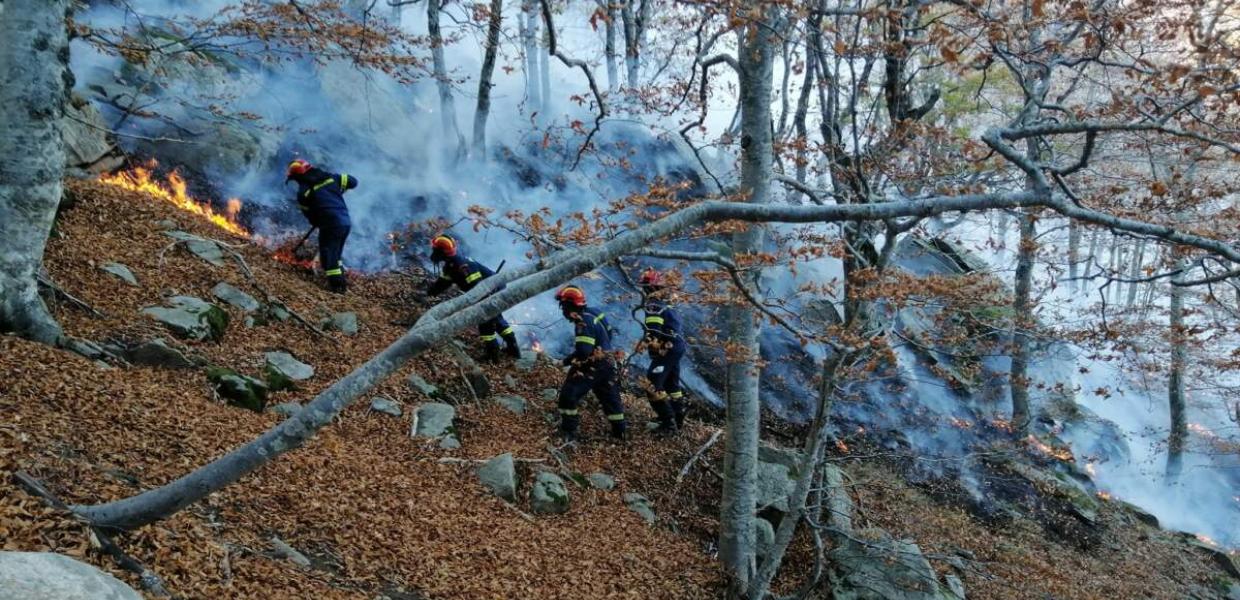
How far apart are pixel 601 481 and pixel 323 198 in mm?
5572

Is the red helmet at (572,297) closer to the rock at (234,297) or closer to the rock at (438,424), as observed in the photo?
the rock at (438,424)

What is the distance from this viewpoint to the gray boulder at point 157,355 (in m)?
5.92

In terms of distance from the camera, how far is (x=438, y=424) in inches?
296

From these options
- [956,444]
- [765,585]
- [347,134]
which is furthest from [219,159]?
[956,444]

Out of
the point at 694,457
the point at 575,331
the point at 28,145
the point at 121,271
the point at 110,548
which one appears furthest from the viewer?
the point at 575,331

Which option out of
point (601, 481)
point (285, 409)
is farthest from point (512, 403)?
point (285, 409)

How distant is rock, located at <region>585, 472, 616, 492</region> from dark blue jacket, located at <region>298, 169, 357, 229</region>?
500cm

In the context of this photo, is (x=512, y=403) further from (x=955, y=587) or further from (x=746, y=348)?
(x=955, y=587)

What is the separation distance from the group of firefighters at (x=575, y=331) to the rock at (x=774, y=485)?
4.96 feet

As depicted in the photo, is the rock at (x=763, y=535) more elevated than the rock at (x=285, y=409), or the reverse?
the rock at (x=285, y=409)

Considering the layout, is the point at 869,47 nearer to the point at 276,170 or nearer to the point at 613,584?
the point at 613,584

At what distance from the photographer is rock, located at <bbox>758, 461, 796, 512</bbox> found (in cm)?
864

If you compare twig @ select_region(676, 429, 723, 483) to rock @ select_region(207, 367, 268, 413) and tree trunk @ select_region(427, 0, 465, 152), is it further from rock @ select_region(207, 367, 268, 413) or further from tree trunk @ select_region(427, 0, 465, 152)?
tree trunk @ select_region(427, 0, 465, 152)

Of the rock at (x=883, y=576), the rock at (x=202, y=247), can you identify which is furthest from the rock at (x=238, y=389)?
the rock at (x=883, y=576)
